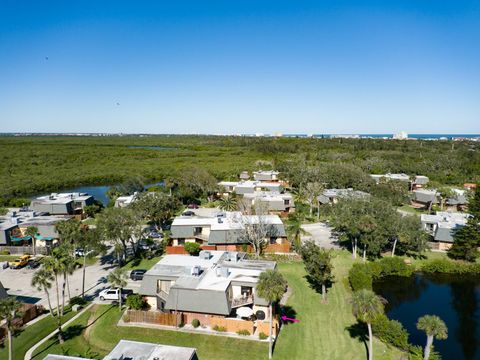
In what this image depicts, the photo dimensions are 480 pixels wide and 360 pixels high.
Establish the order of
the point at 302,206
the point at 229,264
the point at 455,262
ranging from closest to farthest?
the point at 229,264 → the point at 455,262 → the point at 302,206

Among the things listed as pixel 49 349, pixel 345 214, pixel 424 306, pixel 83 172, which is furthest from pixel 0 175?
pixel 424 306

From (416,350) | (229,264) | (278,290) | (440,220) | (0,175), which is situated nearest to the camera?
(278,290)

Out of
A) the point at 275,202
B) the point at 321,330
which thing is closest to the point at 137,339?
the point at 321,330

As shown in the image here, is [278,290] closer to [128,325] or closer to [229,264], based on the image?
[229,264]

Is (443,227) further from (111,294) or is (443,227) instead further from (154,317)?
(111,294)

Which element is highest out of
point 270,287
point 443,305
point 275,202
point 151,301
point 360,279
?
point 270,287

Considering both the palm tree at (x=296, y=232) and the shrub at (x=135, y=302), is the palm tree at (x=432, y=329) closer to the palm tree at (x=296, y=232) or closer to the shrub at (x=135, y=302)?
the palm tree at (x=296, y=232)

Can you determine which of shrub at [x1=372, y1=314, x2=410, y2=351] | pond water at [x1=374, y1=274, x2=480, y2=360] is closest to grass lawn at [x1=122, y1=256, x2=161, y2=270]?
shrub at [x1=372, y1=314, x2=410, y2=351]
